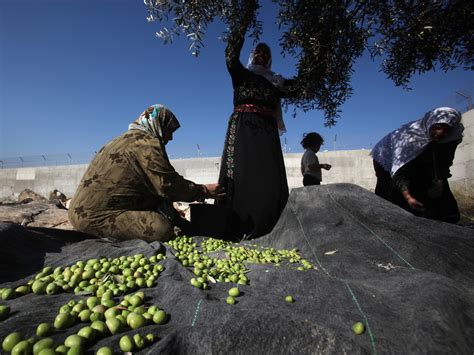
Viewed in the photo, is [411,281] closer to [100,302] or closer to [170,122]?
[100,302]

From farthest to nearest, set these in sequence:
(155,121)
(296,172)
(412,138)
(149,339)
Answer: (296,172)
(412,138)
(155,121)
(149,339)

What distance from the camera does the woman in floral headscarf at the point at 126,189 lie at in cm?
344

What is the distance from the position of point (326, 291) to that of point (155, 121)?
3048 mm

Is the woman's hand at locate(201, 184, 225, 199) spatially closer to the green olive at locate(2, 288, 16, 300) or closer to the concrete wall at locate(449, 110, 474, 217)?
the green olive at locate(2, 288, 16, 300)

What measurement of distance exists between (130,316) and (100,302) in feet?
1.44

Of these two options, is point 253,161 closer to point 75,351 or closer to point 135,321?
point 135,321

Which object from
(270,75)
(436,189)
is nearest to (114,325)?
(270,75)

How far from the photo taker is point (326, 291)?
1.74 m

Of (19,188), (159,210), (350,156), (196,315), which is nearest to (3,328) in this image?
(196,315)

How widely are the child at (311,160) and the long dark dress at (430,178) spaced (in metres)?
2.11

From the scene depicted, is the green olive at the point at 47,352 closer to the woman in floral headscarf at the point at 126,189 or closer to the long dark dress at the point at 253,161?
the woman in floral headscarf at the point at 126,189

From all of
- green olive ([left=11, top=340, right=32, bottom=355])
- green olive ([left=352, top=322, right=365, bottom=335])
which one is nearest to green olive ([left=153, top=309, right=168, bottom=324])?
green olive ([left=11, top=340, right=32, bottom=355])

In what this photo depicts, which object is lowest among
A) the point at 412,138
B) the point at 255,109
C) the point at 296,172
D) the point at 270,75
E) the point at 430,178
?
the point at 430,178

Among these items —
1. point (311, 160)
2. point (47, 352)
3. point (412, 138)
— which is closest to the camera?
point (47, 352)
